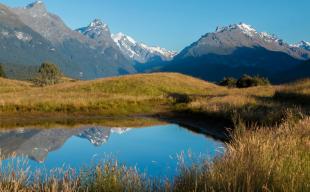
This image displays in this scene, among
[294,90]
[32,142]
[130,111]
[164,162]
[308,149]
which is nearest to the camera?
[308,149]

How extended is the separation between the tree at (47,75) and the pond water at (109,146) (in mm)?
116549

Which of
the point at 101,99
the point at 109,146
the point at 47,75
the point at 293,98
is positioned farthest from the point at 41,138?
the point at 47,75

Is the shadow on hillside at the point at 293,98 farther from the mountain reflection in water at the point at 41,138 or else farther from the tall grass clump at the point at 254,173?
the tall grass clump at the point at 254,173

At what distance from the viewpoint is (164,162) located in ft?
57.0

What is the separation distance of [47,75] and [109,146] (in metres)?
128

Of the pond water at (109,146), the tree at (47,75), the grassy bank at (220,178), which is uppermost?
the tree at (47,75)

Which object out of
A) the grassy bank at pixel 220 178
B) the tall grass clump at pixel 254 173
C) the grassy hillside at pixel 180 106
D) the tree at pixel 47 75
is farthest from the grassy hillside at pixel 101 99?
the tree at pixel 47 75

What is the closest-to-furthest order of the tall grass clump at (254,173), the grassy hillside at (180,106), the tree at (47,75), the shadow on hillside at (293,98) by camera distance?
the tall grass clump at (254,173) → the grassy hillside at (180,106) → the shadow on hillside at (293,98) → the tree at (47,75)

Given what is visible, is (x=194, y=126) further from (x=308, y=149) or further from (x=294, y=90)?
(x=308, y=149)

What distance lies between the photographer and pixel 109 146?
2222 centimetres

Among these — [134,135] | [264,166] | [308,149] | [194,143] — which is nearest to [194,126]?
[134,135]

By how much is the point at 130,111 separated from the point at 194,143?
1893 cm

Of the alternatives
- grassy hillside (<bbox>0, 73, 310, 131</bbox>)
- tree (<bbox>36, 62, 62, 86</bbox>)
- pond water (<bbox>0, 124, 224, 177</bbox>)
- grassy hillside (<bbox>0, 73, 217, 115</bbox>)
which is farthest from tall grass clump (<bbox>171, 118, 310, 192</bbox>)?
tree (<bbox>36, 62, 62, 86</bbox>)

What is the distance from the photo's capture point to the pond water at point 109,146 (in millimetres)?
16812
